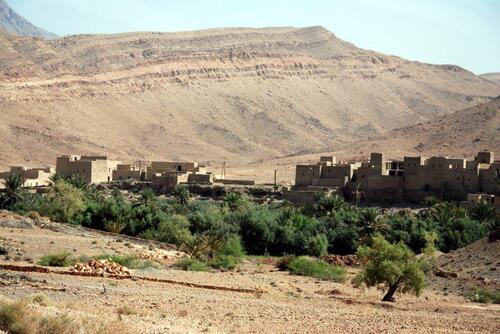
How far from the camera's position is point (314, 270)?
111 feet

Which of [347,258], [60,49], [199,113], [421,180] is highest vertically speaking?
[60,49]

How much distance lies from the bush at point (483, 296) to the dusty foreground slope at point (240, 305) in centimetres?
40

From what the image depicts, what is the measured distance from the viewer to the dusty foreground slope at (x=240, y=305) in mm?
A: 19516

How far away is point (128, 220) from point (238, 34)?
12469 centimetres

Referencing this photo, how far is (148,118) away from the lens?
115m

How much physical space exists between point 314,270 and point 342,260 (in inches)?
243

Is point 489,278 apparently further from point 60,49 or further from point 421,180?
point 60,49

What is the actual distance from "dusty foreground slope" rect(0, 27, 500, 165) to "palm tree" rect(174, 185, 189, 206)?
1293 inches

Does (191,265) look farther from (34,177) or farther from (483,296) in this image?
(34,177)

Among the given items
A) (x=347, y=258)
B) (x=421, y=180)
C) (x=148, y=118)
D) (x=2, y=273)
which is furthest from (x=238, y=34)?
(x=2, y=273)

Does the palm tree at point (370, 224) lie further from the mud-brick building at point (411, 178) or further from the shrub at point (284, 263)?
the mud-brick building at point (411, 178)

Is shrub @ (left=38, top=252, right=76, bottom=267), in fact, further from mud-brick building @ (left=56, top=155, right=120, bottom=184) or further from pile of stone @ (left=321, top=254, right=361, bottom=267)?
mud-brick building @ (left=56, top=155, right=120, bottom=184)

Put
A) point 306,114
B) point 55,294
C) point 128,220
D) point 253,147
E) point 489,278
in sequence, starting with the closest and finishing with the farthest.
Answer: point 55,294 → point 489,278 → point 128,220 → point 253,147 → point 306,114

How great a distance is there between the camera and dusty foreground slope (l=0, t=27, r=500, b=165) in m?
105
